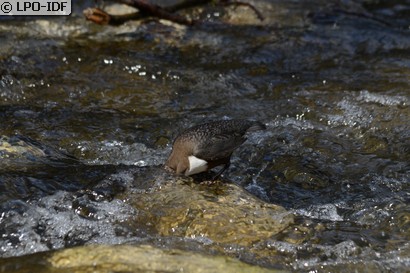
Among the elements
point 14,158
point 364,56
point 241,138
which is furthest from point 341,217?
point 364,56

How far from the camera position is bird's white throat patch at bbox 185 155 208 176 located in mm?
4816

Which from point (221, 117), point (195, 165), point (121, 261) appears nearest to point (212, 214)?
point (195, 165)

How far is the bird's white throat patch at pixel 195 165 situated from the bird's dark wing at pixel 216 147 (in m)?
0.03

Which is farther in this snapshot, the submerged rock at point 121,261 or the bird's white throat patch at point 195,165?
the bird's white throat patch at point 195,165

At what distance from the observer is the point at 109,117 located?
621 centimetres

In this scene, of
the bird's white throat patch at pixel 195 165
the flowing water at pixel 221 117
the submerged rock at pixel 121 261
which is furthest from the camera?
the bird's white throat patch at pixel 195 165

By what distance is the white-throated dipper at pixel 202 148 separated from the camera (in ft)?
15.8

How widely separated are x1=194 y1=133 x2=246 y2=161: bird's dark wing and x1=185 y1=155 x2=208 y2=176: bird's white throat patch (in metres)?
0.03

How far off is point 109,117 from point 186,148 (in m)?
1.55

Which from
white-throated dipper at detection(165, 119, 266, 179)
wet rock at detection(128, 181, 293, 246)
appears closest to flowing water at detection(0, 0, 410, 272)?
wet rock at detection(128, 181, 293, 246)

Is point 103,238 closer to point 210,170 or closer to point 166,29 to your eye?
point 210,170

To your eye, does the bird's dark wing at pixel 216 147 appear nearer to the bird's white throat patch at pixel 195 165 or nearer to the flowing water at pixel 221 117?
the bird's white throat patch at pixel 195 165

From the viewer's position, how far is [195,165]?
15.8ft

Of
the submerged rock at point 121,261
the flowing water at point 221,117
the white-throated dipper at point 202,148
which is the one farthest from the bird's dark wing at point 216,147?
the submerged rock at point 121,261
